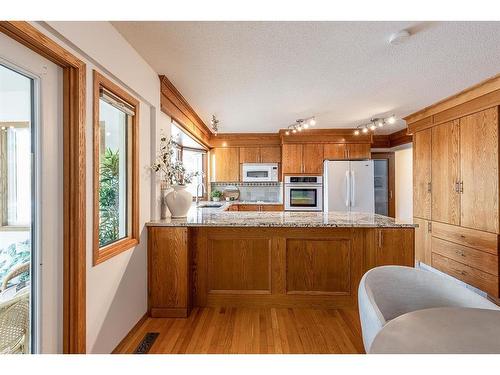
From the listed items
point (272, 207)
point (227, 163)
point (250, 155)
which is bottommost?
point (272, 207)

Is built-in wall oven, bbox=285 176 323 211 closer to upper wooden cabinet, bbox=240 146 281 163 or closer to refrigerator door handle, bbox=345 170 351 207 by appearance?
refrigerator door handle, bbox=345 170 351 207

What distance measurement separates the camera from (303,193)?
207 inches

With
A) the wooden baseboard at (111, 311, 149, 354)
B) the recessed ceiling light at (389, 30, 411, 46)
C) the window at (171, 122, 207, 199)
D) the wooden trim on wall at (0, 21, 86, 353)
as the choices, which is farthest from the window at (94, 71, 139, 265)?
the window at (171, 122, 207, 199)

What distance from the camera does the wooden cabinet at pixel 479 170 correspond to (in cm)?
282

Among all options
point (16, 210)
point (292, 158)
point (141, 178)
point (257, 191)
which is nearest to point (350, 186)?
point (292, 158)

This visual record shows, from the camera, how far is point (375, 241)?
2.56 metres

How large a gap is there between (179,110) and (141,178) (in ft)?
4.17

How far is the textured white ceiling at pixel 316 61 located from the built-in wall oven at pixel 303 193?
73.5 inches

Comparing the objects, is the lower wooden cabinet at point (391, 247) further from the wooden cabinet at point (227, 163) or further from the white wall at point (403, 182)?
the white wall at point (403, 182)

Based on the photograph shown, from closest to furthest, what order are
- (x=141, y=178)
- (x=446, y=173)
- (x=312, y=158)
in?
(x=141, y=178) < (x=446, y=173) < (x=312, y=158)

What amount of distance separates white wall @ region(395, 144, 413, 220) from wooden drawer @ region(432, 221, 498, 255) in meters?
2.30

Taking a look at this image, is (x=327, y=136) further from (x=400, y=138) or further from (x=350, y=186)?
(x=400, y=138)

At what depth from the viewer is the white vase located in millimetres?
2705
